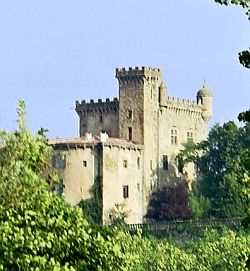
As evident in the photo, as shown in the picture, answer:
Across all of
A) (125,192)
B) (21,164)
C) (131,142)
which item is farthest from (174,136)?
(21,164)

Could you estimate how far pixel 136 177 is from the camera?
120 metres

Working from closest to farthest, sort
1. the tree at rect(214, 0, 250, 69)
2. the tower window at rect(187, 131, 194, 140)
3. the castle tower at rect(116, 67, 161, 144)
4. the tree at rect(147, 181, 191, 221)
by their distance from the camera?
the tree at rect(214, 0, 250, 69) < the tree at rect(147, 181, 191, 221) < the castle tower at rect(116, 67, 161, 144) < the tower window at rect(187, 131, 194, 140)

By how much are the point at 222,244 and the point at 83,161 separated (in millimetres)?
30300

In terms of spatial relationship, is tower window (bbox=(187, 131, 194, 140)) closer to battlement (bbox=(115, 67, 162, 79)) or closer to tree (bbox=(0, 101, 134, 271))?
battlement (bbox=(115, 67, 162, 79))

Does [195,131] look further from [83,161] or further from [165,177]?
[83,161]

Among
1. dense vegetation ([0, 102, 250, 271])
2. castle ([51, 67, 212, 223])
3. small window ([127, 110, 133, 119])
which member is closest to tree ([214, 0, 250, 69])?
dense vegetation ([0, 102, 250, 271])

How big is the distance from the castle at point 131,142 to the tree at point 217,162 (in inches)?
46.5

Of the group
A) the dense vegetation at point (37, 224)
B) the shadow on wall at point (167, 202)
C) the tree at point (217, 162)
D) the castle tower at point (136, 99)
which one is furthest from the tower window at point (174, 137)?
the dense vegetation at point (37, 224)

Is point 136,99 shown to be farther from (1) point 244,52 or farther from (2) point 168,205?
(1) point 244,52

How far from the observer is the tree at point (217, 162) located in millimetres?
120438

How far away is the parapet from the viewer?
125075mm

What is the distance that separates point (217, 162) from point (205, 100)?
35.3ft

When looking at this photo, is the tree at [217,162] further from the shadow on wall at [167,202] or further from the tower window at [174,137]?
the shadow on wall at [167,202]

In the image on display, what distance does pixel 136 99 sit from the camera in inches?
4882
